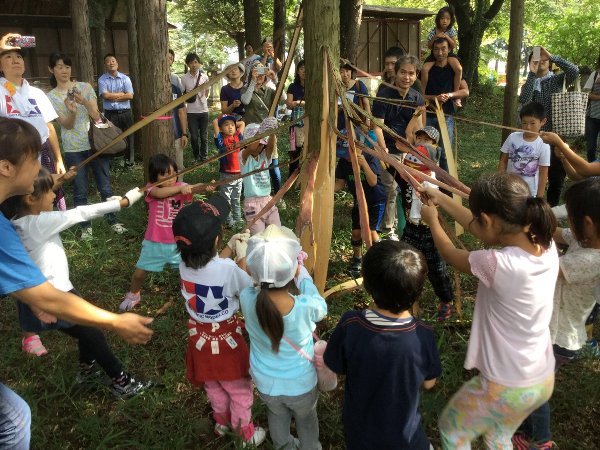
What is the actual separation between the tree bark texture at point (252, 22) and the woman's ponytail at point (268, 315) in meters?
9.72

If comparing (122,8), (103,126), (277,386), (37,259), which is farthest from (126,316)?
(122,8)

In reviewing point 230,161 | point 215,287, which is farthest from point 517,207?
point 230,161

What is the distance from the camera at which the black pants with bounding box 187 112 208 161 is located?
25.0 feet

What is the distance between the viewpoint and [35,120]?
3.88 meters

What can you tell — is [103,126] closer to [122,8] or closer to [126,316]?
[126,316]

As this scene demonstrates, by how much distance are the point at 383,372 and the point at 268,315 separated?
0.46 m

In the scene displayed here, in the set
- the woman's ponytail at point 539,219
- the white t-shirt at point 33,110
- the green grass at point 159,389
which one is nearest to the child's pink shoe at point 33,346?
the green grass at point 159,389

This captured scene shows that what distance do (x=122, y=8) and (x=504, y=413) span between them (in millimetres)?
19526

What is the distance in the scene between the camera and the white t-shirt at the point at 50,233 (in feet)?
7.74

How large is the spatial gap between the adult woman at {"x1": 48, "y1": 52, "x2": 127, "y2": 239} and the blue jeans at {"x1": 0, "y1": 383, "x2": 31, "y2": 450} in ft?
10.4

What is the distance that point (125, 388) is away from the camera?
264 cm

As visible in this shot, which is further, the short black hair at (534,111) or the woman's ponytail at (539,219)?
the short black hair at (534,111)

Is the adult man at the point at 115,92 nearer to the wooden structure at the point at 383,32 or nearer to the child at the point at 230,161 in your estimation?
the child at the point at 230,161

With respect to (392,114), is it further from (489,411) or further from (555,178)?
(489,411)
